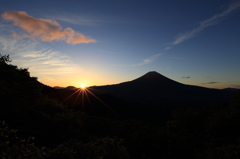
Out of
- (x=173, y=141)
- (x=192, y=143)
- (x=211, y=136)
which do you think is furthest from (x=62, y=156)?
(x=211, y=136)

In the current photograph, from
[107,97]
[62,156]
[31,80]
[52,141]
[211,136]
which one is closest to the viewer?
[62,156]

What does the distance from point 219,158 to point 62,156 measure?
35.8 feet

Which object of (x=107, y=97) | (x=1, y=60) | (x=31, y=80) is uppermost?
(x=1, y=60)

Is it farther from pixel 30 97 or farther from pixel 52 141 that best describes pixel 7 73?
pixel 52 141

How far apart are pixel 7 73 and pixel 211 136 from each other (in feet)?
104

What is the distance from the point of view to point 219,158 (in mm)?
10312

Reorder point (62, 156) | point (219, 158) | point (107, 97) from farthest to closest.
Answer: point (107, 97) < point (219, 158) < point (62, 156)

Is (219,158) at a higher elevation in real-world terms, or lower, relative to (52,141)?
higher

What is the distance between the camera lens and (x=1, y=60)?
23047 millimetres

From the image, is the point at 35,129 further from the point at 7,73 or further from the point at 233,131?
the point at 233,131

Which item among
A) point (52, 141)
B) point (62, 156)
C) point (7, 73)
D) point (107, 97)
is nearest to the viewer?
point (62, 156)

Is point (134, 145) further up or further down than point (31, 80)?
further down

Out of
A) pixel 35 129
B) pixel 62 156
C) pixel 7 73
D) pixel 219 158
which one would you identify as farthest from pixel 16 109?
pixel 219 158

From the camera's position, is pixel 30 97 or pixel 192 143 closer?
pixel 192 143
